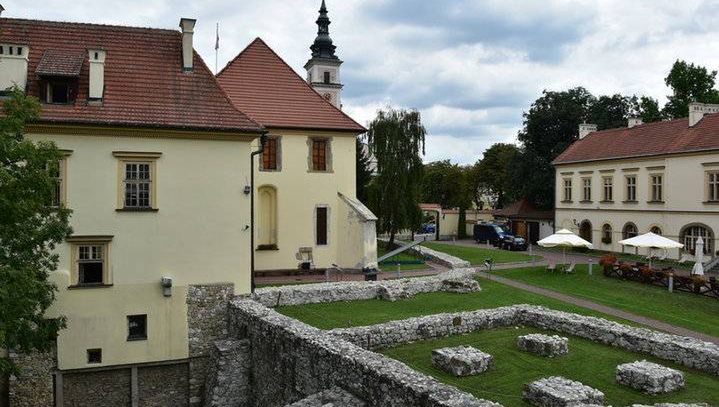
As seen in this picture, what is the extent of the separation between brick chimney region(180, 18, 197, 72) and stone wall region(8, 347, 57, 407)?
10.7 meters

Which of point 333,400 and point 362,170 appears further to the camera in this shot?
point 362,170

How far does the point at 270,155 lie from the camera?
2897cm

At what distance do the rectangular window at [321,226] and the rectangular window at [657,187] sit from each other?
24984mm

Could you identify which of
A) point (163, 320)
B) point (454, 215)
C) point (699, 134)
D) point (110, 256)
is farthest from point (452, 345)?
point (454, 215)

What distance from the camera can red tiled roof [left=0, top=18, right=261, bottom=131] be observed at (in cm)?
1905

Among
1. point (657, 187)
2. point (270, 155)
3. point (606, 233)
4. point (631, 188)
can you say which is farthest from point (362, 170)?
point (657, 187)

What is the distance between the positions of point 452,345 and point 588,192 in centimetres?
3611

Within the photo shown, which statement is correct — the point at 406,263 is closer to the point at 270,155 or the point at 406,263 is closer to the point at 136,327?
the point at 270,155

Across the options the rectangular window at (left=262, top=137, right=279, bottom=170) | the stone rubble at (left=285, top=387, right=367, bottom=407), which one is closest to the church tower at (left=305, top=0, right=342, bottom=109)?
the rectangular window at (left=262, top=137, right=279, bottom=170)

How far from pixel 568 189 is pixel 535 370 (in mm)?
39830

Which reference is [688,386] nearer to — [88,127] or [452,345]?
[452,345]

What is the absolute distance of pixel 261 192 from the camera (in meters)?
29.1

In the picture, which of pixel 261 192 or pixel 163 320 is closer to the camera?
pixel 163 320

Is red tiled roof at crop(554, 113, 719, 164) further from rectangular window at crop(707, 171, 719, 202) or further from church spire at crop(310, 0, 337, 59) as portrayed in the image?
church spire at crop(310, 0, 337, 59)
